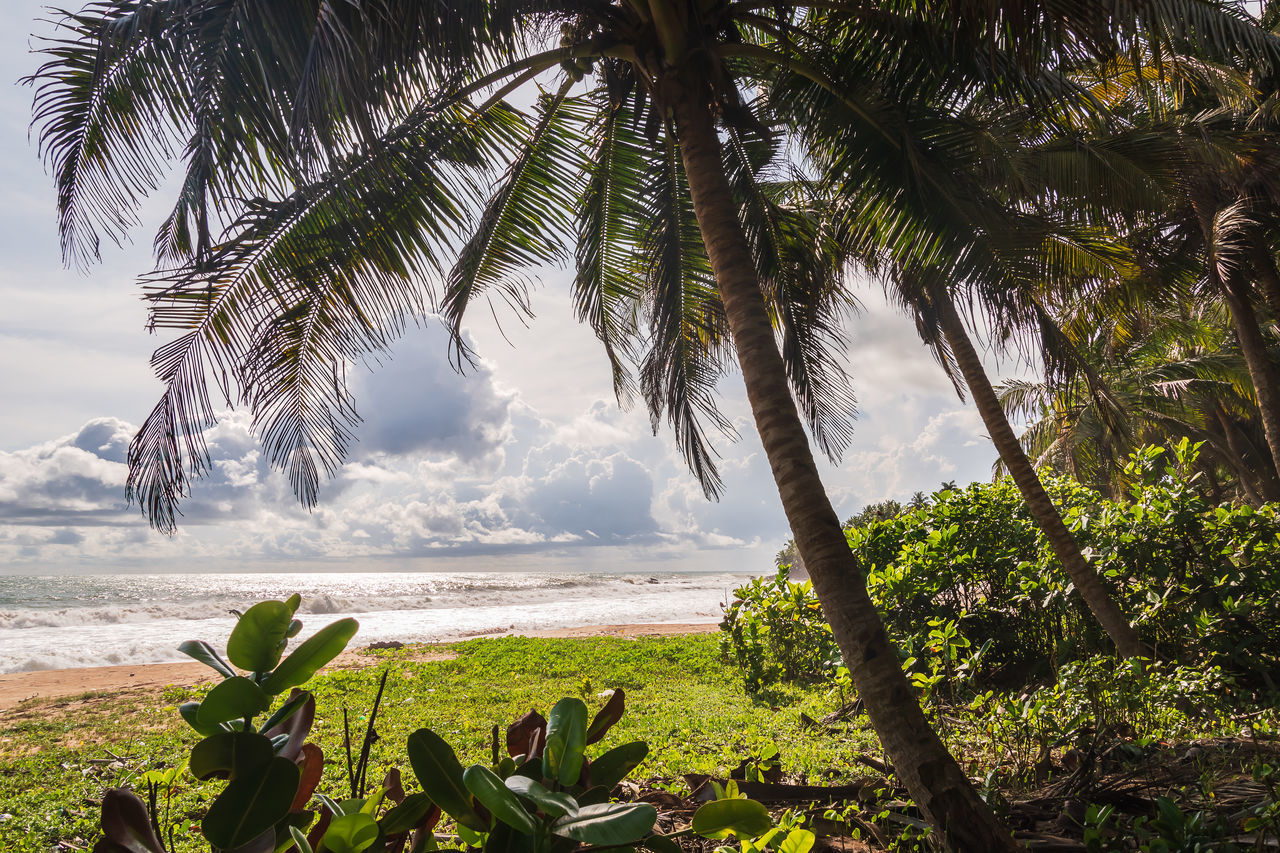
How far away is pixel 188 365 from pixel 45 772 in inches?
143

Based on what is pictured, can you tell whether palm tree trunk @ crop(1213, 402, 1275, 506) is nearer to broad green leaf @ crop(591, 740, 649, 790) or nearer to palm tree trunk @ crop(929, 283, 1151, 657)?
palm tree trunk @ crop(929, 283, 1151, 657)

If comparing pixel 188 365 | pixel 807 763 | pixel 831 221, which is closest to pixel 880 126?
pixel 831 221

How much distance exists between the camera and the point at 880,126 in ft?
13.5

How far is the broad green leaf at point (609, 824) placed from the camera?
0.52 metres

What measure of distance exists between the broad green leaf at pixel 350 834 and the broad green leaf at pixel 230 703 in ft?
0.40

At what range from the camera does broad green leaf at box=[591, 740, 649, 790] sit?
2.43 feet

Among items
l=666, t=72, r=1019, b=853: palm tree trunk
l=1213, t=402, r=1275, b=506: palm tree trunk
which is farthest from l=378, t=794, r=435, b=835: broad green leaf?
l=1213, t=402, r=1275, b=506: palm tree trunk

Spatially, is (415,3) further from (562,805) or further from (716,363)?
(716,363)

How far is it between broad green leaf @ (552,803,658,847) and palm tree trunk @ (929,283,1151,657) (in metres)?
5.22

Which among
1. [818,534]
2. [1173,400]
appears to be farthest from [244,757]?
[1173,400]

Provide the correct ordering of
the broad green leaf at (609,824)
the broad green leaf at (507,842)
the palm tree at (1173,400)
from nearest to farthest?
the broad green leaf at (609,824), the broad green leaf at (507,842), the palm tree at (1173,400)

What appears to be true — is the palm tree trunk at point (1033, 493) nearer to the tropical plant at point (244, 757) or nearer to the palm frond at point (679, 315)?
the palm frond at point (679, 315)

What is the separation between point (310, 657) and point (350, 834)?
0.15 meters

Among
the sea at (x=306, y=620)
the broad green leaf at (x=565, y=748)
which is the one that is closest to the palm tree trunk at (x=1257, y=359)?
the sea at (x=306, y=620)
